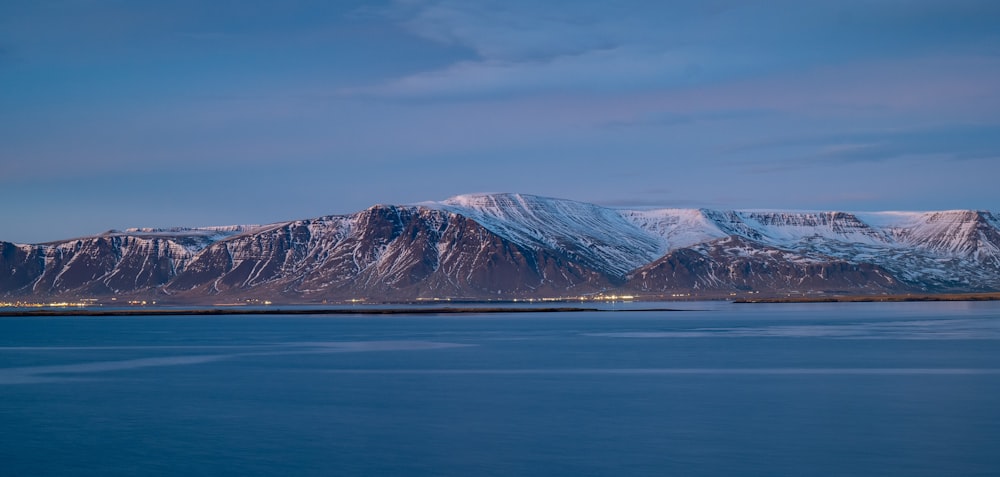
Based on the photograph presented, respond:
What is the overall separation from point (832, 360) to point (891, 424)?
28876 millimetres

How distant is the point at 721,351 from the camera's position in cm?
7756

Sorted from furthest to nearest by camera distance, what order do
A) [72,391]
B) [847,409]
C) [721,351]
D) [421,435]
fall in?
1. [721,351]
2. [72,391]
3. [847,409]
4. [421,435]

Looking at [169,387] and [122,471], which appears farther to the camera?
[169,387]

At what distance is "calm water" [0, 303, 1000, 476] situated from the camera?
32.8 m

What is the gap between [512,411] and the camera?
44.2 m

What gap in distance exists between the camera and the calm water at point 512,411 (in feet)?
108

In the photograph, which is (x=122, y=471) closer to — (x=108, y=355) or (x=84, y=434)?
(x=84, y=434)

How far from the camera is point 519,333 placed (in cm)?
11356

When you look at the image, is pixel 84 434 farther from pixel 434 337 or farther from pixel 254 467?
pixel 434 337

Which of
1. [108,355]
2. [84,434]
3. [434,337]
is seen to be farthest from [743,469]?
[434,337]

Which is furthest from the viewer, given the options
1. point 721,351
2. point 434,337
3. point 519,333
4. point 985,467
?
point 519,333

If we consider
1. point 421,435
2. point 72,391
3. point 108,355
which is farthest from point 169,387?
point 108,355

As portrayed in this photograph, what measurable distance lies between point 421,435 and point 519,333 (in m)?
75.7

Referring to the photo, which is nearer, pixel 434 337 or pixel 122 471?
pixel 122 471
